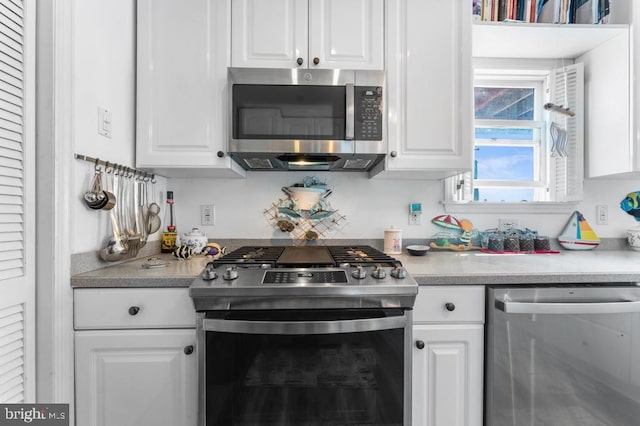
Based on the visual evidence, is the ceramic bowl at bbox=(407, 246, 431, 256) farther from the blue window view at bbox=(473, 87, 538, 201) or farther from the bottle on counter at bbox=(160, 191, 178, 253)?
the bottle on counter at bbox=(160, 191, 178, 253)

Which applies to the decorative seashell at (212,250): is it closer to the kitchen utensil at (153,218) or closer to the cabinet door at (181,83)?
the kitchen utensil at (153,218)

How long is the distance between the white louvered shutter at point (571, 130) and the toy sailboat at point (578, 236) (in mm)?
142

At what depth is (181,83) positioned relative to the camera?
1507 millimetres

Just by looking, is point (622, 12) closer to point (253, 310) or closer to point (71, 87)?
point (253, 310)

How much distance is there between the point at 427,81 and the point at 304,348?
133cm

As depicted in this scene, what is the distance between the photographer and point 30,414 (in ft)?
3.50

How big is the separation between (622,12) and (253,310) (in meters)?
2.37

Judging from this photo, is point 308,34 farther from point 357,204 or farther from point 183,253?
point 183,253

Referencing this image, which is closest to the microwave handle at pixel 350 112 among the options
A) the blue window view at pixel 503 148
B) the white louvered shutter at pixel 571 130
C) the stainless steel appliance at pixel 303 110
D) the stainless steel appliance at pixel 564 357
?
the stainless steel appliance at pixel 303 110

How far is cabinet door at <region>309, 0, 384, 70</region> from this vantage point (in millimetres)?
1538

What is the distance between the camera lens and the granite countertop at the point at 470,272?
117 centimetres

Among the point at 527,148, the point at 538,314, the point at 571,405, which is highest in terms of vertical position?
the point at 527,148

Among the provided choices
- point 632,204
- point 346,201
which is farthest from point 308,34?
point 632,204

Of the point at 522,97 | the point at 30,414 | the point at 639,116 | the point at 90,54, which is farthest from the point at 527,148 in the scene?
the point at 30,414
